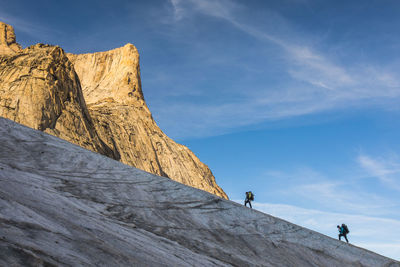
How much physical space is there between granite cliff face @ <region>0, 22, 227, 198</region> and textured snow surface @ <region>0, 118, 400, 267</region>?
692 inches

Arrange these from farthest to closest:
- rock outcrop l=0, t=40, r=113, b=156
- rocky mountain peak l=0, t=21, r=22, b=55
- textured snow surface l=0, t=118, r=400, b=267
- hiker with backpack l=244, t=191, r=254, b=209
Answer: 1. rocky mountain peak l=0, t=21, r=22, b=55
2. rock outcrop l=0, t=40, r=113, b=156
3. hiker with backpack l=244, t=191, r=254, b=209
4. textured snow surface l=0, t=118, r=400, b=267

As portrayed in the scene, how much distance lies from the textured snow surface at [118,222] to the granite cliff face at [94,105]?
57.7 ft

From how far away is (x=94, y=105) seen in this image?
57.5 meters

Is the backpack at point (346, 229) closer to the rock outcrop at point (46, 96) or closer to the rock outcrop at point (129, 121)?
the rock outcrop at point (46, 96)

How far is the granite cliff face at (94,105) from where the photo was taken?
33062 mm

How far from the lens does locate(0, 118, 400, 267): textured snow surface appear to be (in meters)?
5.83

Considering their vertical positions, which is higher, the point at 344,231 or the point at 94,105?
the point at 94,105

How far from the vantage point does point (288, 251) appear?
12727 mm

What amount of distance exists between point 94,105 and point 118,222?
50522mm

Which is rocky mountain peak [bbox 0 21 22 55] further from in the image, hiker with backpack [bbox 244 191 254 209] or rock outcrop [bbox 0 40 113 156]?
hiker with backpack [bbox 244 191 254 209]

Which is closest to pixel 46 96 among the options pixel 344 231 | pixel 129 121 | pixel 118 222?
pixel 129 121

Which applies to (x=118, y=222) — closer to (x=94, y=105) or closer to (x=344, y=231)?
(x=344, y=231)

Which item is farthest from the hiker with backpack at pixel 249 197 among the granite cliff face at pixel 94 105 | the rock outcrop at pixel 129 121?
the rock outcrop at pixel 129 121

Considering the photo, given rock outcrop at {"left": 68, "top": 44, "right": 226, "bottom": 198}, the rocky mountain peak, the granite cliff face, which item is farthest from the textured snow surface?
the rocky mountain peak
